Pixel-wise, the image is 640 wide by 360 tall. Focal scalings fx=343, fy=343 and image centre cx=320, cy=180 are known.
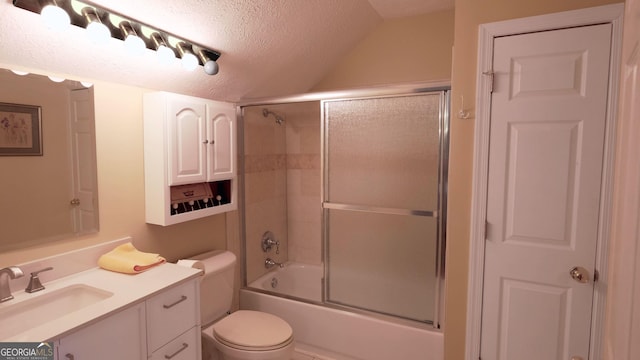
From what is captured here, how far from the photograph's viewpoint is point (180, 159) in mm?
2033

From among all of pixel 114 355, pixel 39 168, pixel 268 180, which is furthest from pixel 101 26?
pixel 268 180

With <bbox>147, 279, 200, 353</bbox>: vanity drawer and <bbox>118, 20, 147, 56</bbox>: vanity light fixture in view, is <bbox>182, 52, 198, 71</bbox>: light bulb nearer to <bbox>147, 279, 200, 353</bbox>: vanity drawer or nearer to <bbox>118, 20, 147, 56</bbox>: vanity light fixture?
<bbox>118, 20, 147, 56</bbox>: vanity light fixture

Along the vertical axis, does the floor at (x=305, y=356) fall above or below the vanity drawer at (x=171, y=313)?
below

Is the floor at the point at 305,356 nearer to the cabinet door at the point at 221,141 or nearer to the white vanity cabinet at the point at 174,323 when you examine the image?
the white vanity cabinet at the point at 174,323

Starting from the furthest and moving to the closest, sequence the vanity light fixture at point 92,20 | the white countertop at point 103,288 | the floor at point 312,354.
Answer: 1. the floor at point 312,354
2. the vanity light fixture at point 92,20
3. the white countertop at point 103,288

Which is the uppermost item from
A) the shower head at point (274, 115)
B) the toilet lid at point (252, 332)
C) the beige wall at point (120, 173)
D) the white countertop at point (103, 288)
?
the shower head at point (274, 115)

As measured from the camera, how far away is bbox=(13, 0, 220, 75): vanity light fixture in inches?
52.7

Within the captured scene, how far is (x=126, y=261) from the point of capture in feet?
5.70

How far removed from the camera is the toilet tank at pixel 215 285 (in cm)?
219

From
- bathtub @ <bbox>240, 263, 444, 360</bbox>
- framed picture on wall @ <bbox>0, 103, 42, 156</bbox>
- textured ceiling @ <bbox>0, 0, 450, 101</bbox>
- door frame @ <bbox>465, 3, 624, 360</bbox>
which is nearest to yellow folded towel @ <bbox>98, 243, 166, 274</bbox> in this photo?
framed picture on wall @ <bbox>0, 103, 42, 156</bbox>

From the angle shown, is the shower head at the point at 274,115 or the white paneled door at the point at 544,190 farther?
the shower head at the point at 274,115

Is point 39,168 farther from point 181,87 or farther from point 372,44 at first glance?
point 372,44

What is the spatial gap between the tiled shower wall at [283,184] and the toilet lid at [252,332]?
702 mm

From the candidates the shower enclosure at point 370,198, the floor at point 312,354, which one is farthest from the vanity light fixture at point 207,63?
the floor at point 312,354
